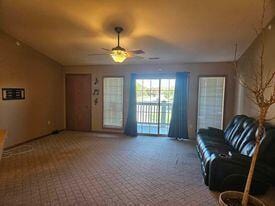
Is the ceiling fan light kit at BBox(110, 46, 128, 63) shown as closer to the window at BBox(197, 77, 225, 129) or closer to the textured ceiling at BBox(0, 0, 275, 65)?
the textured ceiling at BBox(0, 0, 275, 65)

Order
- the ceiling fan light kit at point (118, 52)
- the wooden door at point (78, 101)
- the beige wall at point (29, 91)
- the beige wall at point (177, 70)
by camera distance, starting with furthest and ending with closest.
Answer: the wooden door at point (78, 101)
the beige wall at point (177, 70)
the beige wall at point (29, 91)
the ceiling fan light kit at point (118, 52)

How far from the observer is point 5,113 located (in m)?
4.52

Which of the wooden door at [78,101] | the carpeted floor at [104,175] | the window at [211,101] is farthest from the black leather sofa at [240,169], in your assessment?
the wooden door at [78,101]

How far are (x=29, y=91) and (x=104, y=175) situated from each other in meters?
3.43

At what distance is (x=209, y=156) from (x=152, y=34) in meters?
2.62

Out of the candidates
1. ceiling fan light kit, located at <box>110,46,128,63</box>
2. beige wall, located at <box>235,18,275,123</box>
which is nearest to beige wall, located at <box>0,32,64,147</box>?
ceiling fan light kit, located at <box>110,46,128,63</box>

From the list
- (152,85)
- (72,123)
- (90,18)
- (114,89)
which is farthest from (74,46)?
(72,123)

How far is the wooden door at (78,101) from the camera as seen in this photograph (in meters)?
6.72

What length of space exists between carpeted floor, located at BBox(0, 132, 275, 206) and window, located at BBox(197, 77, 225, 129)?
1.18m

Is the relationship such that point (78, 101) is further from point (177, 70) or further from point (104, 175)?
point (104, 175)

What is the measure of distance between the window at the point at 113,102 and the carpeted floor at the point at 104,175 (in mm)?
1495

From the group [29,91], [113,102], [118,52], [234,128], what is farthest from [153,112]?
[29,91]

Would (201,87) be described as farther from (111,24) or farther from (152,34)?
(111,24)

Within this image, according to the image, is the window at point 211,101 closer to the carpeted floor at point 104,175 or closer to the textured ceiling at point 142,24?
the textured ceiling at point 142,24
